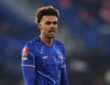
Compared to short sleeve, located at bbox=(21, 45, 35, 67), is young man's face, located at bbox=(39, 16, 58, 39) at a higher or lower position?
higher

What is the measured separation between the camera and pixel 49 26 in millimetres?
3916

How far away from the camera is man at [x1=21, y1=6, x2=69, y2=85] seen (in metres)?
3.82

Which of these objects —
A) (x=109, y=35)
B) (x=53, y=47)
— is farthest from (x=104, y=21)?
(x=53, y=47)

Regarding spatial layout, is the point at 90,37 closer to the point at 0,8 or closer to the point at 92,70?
the point at 92,70

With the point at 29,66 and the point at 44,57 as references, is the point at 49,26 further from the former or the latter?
the point at 29,66

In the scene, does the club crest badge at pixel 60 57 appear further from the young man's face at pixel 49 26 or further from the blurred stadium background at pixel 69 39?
the blurred stadium background at pixel 69 39

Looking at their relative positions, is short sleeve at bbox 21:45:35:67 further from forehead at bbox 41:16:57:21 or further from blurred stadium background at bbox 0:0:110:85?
blurred stadium background at bbox 0:0:110:85

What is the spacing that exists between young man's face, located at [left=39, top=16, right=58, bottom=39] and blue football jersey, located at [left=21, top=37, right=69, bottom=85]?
0.48 feet

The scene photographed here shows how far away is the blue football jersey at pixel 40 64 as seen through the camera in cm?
381

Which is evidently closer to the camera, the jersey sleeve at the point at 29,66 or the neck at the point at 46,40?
the jersey sleeve at the point at 29,66

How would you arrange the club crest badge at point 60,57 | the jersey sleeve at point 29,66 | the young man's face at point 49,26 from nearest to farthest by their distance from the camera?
the jersey sleeve at point 29,66 < the young man's face at point 49,26 < the club crest badge at point 60,57

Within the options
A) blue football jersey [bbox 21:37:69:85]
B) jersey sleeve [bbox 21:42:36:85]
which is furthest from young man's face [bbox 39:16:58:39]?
jersey sleeve [bbox 21:42:36:85]

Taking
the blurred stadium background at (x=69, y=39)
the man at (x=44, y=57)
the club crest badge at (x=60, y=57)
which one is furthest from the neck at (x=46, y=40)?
the blurred stadium background at (x=69, y=39)

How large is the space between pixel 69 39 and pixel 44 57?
26.4 ft
